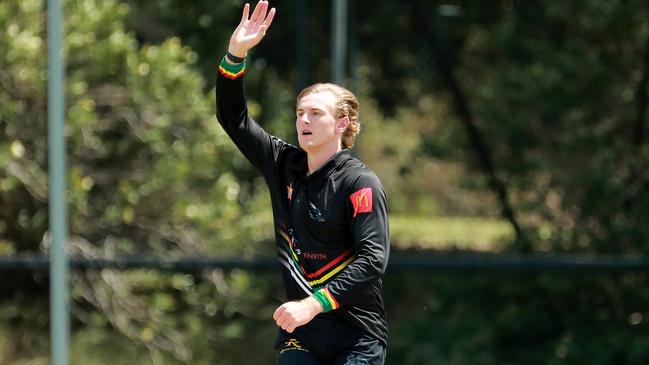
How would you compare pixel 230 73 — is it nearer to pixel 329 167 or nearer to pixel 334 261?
pixel 329 167

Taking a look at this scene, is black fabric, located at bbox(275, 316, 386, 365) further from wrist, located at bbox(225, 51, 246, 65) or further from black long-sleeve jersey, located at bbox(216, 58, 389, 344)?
wrist, located at bbox(225, 51, 246, 65)

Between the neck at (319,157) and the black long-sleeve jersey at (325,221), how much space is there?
0.03m

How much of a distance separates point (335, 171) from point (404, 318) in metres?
4.46

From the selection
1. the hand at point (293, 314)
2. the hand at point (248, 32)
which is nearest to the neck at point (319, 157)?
the hand at point (248, 32)

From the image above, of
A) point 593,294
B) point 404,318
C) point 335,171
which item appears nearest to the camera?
point 335,171

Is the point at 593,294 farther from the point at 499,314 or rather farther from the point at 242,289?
the point at 242,289

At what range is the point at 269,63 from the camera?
25.7 feet

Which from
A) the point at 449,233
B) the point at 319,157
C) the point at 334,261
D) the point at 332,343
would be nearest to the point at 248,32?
the point at 319,157

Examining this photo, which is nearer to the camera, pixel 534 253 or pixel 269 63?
pixel 534 253

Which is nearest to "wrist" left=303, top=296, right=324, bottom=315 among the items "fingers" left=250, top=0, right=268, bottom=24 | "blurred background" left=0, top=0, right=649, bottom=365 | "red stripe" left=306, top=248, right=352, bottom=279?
"red stripe" left=306, top=248, right=352, bottom=279

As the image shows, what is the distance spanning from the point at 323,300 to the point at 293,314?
0.16 metres

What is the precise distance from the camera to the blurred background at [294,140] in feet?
23.4

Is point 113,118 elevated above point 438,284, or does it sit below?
above

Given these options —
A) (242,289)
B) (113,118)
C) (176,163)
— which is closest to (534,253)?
(242,289)
